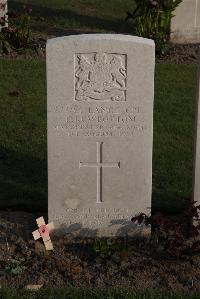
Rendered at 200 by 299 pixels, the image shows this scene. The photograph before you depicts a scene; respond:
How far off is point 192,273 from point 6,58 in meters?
6.34

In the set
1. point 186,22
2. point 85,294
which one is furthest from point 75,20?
point 85,294

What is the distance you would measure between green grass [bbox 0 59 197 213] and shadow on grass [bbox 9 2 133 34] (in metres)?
2.62

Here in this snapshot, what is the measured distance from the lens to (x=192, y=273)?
571cm

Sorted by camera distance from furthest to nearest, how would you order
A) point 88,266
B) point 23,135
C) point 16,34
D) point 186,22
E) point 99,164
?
point 186,22, point 16,34, point 23,135, point 99,164, point 88,266

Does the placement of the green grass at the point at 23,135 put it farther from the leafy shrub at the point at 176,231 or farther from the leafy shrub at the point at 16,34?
the leafy shrub at the point at 176,231

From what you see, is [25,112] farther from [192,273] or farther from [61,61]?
[192,273]

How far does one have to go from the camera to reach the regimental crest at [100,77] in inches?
227

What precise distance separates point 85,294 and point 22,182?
2253 mm

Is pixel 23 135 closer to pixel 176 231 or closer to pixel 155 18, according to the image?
pixel 176 231

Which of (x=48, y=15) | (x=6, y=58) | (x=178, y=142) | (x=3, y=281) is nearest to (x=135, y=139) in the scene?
(x=3, y=281)

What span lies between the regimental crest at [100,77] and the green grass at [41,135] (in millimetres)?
1450

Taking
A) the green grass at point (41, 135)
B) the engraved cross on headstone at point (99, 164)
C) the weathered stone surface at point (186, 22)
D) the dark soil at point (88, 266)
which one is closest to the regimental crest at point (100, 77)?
the engraved cross on headstone at point (99, 164)

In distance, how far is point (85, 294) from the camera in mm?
5312

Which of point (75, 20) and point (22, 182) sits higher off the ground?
point (75, 20)
